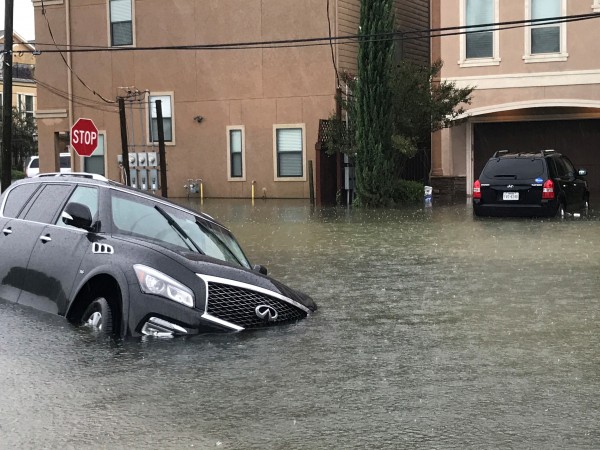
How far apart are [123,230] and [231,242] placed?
4.69 feet

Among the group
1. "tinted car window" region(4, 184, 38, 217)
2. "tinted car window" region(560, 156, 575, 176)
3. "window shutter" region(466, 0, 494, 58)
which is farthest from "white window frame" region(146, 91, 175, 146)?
"tinted car window" region(4, 184, 38, 217)

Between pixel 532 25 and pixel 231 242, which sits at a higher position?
pixel 532 25

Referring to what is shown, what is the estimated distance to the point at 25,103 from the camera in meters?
75.7

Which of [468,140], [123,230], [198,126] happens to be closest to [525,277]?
[123,230]

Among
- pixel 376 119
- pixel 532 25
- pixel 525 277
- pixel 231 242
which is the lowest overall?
pixel 525 277

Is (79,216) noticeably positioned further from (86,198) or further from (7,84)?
(7,84)

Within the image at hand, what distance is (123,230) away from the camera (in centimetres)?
904

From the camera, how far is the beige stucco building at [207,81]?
34.4 m

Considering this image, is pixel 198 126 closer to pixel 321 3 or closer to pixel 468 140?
pixel 321 3

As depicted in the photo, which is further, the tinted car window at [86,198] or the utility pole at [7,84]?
the utility pole at [7,84]

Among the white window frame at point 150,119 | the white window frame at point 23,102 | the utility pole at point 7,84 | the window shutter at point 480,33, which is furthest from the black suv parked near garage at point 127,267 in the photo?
the white window frame at point 23,102

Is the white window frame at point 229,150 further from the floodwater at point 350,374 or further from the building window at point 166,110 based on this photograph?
the floodwater at point 350,374

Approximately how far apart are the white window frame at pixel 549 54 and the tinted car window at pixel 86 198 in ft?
81.7

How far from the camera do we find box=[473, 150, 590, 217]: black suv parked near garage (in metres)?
23.1
